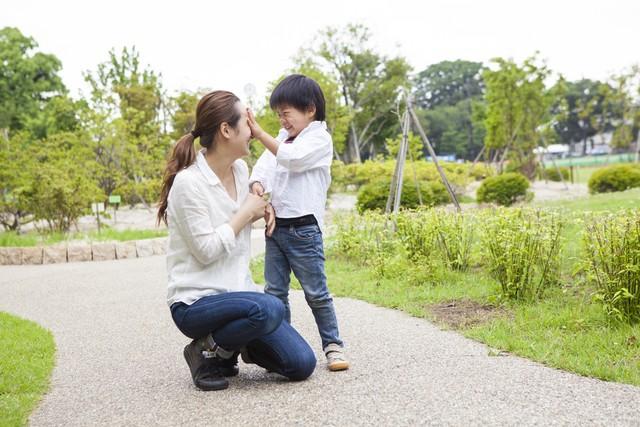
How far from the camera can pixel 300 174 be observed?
2926mm

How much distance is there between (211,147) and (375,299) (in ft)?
8.11

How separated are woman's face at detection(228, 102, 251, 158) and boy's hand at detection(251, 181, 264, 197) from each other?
0.20 metres

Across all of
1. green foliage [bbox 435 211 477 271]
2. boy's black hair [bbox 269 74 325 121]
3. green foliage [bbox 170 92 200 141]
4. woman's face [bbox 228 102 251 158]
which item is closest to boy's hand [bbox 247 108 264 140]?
woman's face [bbox 228 102 251 158]

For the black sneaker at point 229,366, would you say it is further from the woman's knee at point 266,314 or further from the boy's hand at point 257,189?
the boy's hand at point 257,189

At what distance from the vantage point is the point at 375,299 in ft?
16.0

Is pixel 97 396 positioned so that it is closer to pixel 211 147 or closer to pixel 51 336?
pixel 211 147

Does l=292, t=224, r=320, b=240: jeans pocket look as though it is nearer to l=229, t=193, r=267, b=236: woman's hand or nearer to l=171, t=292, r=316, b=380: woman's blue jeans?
l=229, t=193, r=267, b=236: woman's hand

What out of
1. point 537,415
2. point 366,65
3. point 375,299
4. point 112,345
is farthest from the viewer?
point 366,65

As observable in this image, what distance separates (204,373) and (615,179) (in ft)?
49.4

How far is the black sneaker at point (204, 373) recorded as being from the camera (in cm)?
278

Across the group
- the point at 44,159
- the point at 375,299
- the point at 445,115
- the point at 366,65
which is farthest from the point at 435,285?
the point at 445,115

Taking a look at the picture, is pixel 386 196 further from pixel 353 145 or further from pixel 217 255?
pixel 353 145

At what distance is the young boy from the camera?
9.40ft

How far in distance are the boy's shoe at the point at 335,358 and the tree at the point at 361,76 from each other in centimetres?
2905
